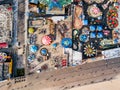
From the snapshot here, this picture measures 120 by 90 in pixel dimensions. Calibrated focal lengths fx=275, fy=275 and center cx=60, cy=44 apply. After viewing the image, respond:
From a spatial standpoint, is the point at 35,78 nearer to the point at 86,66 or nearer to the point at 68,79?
the point at 68,79

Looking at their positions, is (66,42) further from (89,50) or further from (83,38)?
(89,50)

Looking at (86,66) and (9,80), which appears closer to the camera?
(9,80)

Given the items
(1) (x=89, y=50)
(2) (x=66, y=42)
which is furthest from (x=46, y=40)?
(1) (x=89, y=50)

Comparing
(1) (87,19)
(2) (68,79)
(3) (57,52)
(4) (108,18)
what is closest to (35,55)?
(3) (57,52)

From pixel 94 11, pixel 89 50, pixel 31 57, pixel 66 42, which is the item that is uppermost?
pixel 94 11

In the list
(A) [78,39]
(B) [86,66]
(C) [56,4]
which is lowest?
(B) [86,66]

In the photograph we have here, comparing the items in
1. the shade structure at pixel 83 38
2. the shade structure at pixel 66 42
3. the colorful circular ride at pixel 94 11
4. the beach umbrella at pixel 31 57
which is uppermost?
the colorful circular ride at pixel 94 11

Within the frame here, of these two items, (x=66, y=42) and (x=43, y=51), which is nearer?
(x=43, y=51)

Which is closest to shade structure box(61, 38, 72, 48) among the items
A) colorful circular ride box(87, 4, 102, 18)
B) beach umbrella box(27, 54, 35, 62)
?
beach umbrella box(27, 54, 35, 62)

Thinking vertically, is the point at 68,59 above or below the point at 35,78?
above

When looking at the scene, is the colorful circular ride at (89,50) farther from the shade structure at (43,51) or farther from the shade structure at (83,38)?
the shade structure at (43,51)

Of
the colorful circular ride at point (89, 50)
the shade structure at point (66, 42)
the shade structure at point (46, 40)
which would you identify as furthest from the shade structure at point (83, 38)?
the shade structure at point (46, 40)
